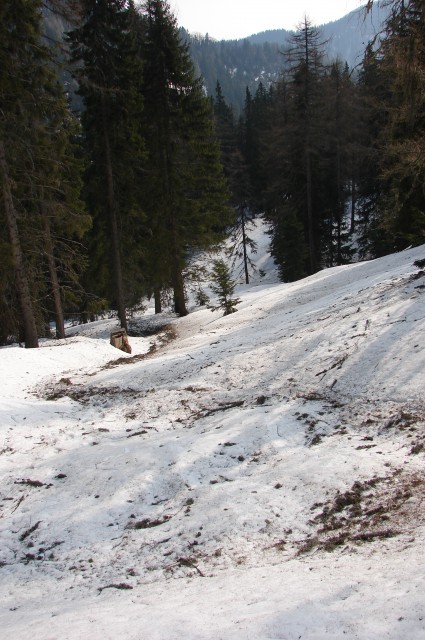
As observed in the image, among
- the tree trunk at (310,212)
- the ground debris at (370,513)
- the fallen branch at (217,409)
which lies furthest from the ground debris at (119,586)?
the tree trunk at (310,212)

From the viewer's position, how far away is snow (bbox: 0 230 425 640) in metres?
3.05

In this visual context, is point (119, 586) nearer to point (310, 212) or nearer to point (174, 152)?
point (174, 152)

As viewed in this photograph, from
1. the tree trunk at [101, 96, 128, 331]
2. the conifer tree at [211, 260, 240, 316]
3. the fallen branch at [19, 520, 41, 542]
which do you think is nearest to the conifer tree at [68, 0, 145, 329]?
the tree trunk at [101, 96, 128, 331]

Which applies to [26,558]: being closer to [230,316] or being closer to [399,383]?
[399,383]

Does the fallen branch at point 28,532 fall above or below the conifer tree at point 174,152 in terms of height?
below

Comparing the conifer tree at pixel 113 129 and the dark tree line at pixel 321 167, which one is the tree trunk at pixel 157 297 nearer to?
the conifer tree at pixel 113 129

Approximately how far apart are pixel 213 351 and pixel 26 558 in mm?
6940

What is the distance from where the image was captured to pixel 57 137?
15344 mm

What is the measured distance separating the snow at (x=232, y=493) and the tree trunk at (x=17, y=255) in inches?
148

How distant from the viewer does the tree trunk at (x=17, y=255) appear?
1226 cm

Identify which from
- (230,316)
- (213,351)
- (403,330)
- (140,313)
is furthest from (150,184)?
(403,330)

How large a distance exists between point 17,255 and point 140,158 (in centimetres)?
923

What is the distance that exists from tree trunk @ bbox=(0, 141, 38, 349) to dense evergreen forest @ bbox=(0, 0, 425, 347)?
48mm

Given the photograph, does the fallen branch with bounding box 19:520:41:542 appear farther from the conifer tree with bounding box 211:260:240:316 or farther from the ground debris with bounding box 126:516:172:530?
the conifer tree with bounding box 211:260:240:316
